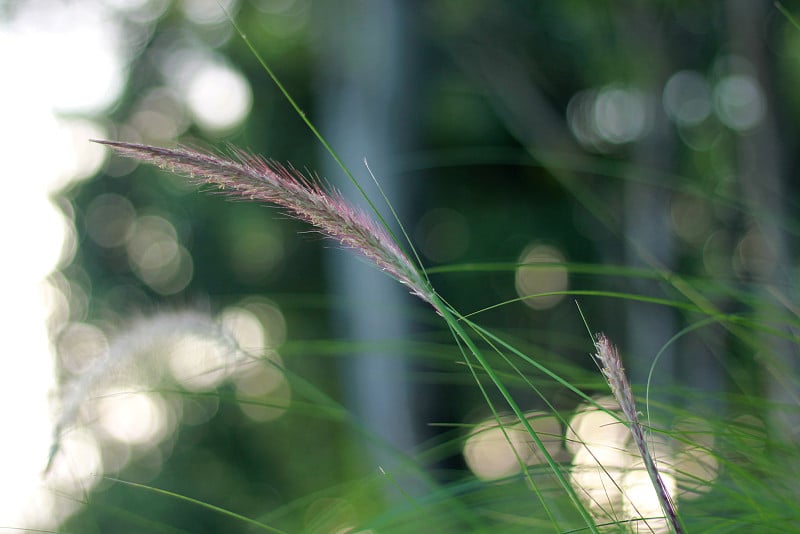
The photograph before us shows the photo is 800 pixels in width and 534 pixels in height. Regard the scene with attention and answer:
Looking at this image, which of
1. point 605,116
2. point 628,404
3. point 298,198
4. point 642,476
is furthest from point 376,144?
point 628,404

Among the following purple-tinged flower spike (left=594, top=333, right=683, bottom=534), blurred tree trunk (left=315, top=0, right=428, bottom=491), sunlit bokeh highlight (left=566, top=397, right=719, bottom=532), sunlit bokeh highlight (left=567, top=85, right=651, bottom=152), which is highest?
sunlit bokeh highlight (left=567, top=85, right=651, bottom=152)

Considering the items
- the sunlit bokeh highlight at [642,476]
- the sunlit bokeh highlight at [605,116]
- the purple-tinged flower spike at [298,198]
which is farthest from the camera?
the sunlit bokeh highlight at [605,116]

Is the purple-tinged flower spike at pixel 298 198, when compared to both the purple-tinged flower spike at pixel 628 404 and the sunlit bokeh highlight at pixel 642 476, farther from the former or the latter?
the sunlit bokeh highlight at pixel 642 476

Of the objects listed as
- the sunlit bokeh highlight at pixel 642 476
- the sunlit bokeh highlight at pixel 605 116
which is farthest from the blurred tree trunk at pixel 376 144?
the sunlit bokeh highlight at pixel 642 476

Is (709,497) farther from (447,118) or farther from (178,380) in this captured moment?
(447,118)

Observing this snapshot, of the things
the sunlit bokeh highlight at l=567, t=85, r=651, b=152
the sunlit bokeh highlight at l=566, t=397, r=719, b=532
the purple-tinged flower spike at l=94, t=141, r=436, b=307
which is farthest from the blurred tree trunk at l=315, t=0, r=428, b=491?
the purple-tinged flower spike at l=94, t=141, r=436, b=307

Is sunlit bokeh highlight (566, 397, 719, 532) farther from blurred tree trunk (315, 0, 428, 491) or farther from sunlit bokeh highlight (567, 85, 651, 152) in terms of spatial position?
sunlit bokeh highlight (567, 85, 651, 152)

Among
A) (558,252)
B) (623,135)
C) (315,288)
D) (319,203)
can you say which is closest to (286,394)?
(315,288)
